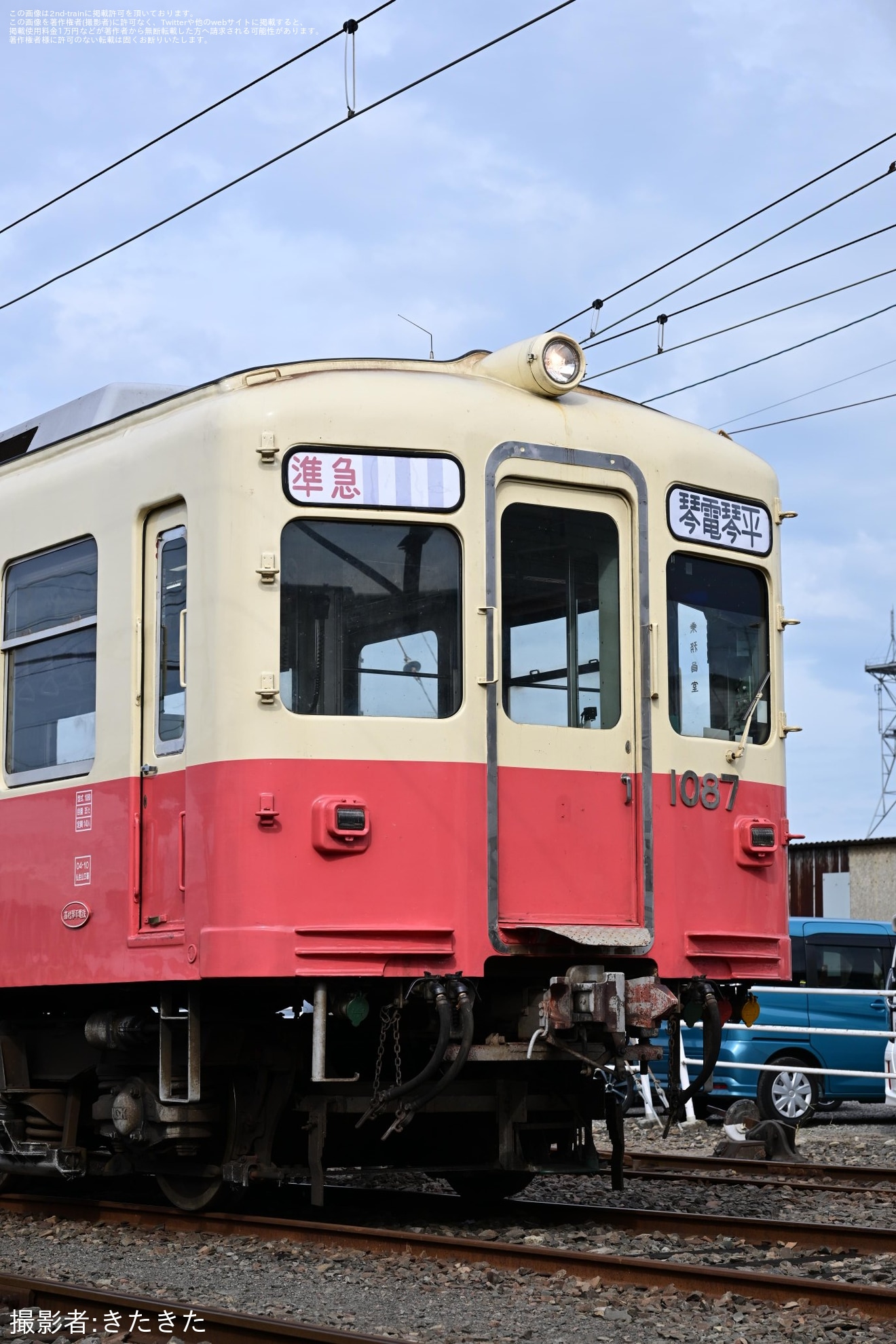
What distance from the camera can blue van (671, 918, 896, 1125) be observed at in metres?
15.8

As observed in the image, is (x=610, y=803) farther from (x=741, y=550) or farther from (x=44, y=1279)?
(x=44, y=1279)

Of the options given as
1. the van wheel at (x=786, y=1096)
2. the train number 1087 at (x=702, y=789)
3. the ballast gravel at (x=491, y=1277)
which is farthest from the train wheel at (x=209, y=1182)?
the van wheel at (x=786, y=1096)

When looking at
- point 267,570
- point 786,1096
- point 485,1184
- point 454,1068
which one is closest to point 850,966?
point 786,1096

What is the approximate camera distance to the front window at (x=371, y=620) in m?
7.62

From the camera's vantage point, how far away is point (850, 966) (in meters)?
18.0

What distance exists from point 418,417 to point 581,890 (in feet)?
7.27

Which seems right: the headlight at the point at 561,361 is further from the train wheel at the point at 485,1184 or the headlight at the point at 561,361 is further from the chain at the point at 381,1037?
the train wheel at the point at 485,1184

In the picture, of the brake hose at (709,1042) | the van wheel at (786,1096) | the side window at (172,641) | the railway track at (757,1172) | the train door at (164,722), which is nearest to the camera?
the train door at (164,722)

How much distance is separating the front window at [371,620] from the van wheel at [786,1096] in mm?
8904

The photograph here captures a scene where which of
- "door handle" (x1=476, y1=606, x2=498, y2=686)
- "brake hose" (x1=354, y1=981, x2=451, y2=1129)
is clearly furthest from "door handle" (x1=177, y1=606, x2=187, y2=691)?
"brake hose" (x1=354, y1=981, x2=451, y2=1129)

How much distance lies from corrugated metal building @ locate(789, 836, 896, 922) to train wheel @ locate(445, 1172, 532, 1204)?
1984 cm

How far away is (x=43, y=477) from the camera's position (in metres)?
9.06

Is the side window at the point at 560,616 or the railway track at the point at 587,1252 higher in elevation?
the side window at the point at 560,616

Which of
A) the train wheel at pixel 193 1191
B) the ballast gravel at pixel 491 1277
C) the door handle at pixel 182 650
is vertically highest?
the door handle at pixel 182 650
